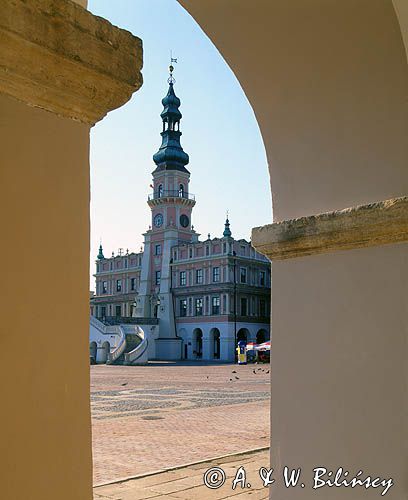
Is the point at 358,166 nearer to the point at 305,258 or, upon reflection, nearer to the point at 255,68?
the point at 305,258

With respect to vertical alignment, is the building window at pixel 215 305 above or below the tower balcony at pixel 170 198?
below

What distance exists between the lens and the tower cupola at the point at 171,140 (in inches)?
2325

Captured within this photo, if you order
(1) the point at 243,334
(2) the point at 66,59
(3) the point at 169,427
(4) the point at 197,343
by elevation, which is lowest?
(4) the point at 197,343

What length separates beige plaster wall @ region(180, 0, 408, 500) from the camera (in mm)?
3363

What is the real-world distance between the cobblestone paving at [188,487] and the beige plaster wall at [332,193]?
7.32ft

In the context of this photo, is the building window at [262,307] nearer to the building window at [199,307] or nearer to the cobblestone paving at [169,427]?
the building window at [199,307]

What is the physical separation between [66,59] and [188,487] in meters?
5.33

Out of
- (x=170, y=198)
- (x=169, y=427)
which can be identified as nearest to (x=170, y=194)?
(x=170, y=198)

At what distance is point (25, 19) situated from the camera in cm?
150

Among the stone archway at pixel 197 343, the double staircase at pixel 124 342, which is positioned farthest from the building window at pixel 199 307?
the double staircase at pixel 124 342

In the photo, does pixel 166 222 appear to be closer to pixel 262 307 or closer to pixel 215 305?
pixel 215 305

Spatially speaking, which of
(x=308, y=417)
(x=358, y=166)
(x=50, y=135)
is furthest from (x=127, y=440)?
(x=50, y=135)

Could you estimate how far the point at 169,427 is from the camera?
11359 mm

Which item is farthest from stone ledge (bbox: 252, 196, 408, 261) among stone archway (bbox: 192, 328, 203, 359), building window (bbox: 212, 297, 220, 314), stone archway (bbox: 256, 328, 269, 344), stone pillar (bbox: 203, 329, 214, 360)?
stone archway (bbox: 256, 328, 269, 344)
